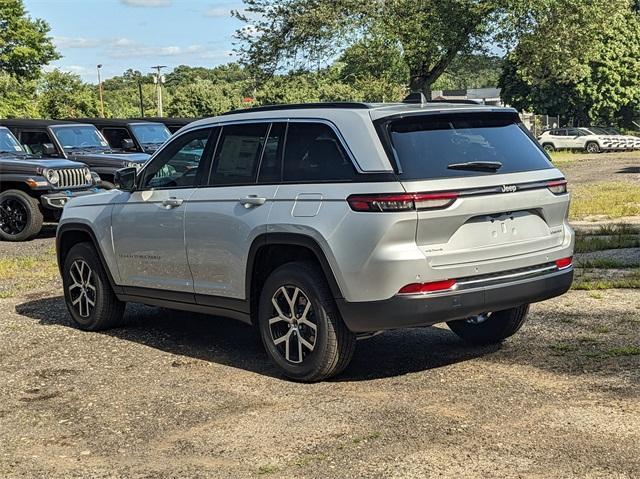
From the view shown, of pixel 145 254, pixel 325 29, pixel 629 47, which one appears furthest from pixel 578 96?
pixel 145 254

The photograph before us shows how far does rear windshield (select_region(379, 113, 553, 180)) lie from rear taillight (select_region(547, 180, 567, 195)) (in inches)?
5.1

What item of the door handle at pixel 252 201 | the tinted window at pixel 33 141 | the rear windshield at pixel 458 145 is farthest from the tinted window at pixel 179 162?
the tinted window at pixel 33 141

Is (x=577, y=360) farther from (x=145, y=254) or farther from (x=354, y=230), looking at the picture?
(x=145, y=254)

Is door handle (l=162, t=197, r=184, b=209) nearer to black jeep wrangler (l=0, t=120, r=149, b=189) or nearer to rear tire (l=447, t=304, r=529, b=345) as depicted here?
rear tire (l=447, t=304, r=529, b=345)

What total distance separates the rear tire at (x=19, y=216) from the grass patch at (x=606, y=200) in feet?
29.3

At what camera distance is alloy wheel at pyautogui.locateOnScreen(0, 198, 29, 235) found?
15.5 metres

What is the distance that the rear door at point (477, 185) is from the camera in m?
5.71

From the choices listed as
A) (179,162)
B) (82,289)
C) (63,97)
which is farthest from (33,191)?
(63,97)

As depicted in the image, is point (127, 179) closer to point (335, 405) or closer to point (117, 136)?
point (335, 405)

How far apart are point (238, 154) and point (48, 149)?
11.2 m

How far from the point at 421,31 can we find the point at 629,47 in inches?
865

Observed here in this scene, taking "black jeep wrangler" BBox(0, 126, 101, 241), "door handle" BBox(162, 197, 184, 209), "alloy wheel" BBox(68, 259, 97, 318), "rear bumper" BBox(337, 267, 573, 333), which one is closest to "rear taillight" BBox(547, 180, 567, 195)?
"rear bumper" BBox(337, 267, 573, 333)

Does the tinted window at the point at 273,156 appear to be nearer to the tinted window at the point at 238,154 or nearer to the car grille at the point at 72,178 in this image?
the tinted window at the point at 238,154

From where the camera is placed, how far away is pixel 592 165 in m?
33.9
